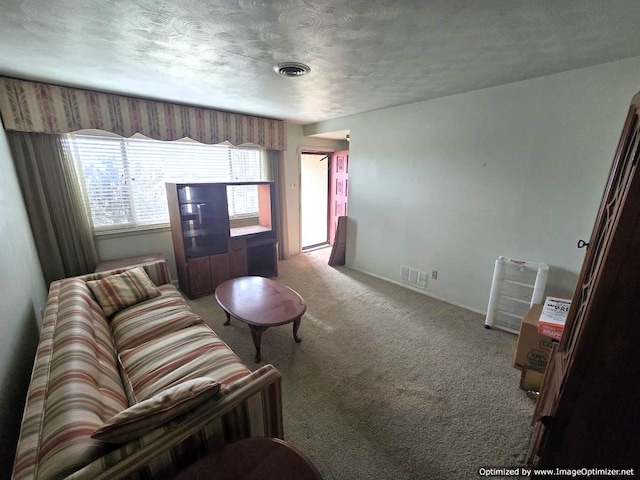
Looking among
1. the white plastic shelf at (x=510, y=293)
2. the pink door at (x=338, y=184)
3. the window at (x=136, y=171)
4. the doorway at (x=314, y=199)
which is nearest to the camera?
the white plastic shelf at (x=510, y=293)

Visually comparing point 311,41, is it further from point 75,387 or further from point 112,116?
point 112,116

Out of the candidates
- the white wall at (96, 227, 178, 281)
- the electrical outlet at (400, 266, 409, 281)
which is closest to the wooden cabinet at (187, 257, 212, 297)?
the white wall at (96, 227, 178, 281)

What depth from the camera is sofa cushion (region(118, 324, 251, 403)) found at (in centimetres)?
143

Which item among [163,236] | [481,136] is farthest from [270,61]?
[163,236]

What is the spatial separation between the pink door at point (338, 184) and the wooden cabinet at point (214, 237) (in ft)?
5.01

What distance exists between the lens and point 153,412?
2.94 ft

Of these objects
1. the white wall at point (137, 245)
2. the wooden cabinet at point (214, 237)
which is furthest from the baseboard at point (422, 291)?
the white wall at point (137, 245)

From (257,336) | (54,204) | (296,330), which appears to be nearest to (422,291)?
(296,330)

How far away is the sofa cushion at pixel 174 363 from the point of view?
1.43 meters

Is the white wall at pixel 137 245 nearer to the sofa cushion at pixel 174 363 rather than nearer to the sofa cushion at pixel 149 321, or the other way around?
the sofa cushion at pixel 149 321

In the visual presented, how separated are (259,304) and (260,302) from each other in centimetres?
4

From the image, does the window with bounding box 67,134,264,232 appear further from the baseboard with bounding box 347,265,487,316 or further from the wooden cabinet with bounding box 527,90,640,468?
the wooden cabinet with bounding box 527,90,640,468

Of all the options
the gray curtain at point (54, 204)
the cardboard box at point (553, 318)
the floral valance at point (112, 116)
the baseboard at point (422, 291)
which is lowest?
the baseboard at point (422, 291)

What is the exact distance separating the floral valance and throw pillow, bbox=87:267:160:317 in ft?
5.34
